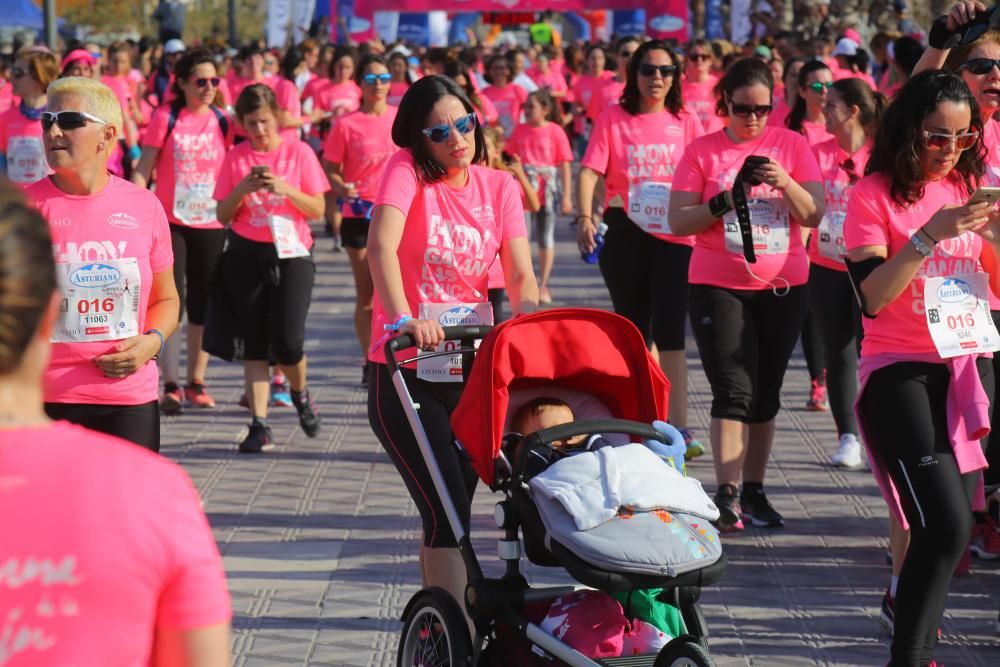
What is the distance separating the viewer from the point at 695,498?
403 cm

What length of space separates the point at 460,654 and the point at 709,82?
1009 cm

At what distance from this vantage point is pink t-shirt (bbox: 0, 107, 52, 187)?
10.7m

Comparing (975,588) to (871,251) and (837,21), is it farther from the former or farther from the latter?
(837,21)

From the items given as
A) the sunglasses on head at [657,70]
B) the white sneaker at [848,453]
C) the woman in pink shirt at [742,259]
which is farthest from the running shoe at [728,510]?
the sunglasses on head at [657,70]

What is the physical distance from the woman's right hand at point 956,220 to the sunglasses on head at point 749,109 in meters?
2.44

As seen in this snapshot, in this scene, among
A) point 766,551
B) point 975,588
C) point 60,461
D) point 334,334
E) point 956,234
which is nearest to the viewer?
point 60,461

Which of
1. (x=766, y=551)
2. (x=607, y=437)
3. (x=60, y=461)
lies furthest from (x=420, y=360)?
(x=60, y=461)

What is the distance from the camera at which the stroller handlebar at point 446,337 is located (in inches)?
179

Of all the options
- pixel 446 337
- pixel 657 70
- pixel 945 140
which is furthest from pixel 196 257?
pixel 945 140

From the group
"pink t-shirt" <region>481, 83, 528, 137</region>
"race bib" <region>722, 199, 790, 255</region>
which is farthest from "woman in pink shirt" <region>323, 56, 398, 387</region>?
"pink t-shirt" <region>481, 83, 528, 137</region>

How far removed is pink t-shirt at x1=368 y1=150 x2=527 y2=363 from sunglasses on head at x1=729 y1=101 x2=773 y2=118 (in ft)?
7.40

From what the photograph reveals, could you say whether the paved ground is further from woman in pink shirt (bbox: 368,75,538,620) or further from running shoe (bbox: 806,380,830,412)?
woman in pink shirt (bbox: 368,75,538,620)

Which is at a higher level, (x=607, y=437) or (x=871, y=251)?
(x=871, y=251)

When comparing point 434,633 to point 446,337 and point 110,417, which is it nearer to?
point 446,337
